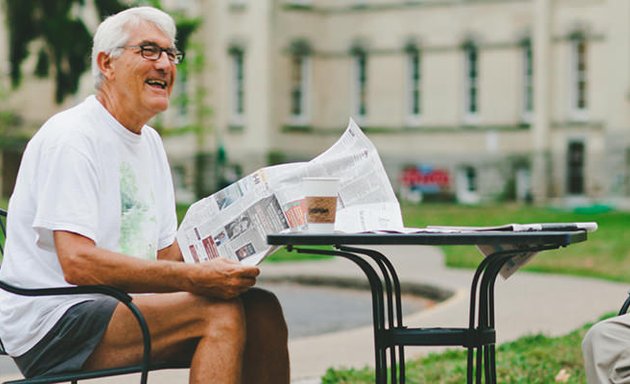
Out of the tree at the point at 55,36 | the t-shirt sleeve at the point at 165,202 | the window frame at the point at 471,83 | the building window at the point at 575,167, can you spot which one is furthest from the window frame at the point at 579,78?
the t-shirt sleeve at the point at 165,202

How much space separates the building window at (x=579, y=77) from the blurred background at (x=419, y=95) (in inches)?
2.0

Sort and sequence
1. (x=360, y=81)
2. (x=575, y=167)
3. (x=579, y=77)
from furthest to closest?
(x=360, y=81), (x=579, y=77), (x=575, y=167)

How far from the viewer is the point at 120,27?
4.62 meters

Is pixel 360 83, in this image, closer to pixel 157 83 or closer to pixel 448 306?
pixel 448 306

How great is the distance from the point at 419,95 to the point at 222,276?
130 ft

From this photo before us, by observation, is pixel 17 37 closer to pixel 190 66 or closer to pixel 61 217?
pixel 190 66

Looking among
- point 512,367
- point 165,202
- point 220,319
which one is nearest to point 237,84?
point 512,367

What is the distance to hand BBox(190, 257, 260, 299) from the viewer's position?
4.32 m

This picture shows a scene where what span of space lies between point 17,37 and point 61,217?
22.0 meters

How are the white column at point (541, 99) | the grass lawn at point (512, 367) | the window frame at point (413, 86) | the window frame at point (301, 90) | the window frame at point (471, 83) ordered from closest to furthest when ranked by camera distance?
the grass lawn at point (512, 367) → the white column at point (541, 99) → the window frame at point (471, 83) → the window frame at point (413, 86) → the window frame at point (301, 90)

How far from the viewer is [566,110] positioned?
3975cm

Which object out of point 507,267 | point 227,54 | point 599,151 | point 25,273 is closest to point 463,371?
point 507,267

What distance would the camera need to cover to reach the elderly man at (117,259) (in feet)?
14.3

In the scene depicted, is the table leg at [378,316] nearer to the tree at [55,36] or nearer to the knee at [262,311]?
the knee at [262,311]
